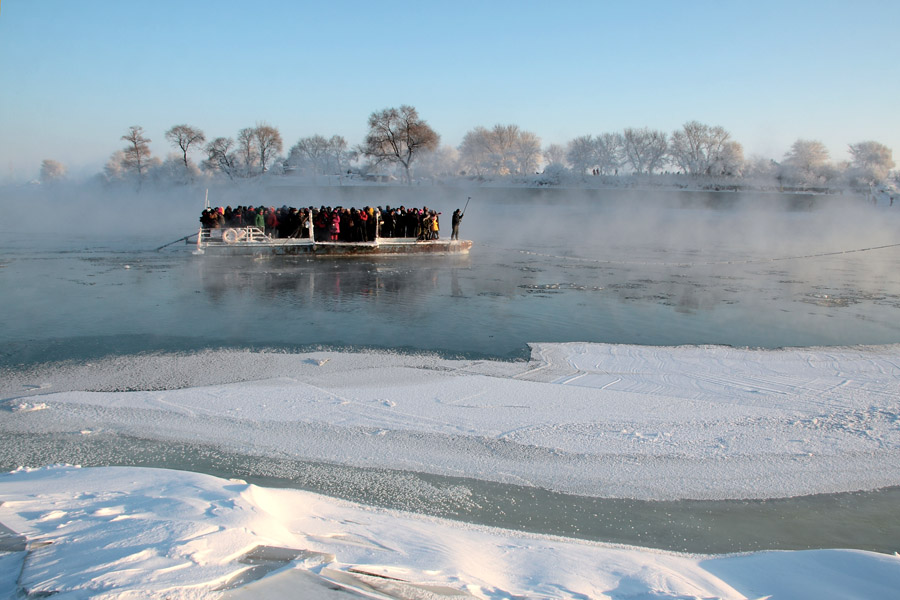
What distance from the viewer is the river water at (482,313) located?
203 inches

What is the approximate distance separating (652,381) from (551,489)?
3585 mm

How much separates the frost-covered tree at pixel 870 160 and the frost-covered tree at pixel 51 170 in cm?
10620

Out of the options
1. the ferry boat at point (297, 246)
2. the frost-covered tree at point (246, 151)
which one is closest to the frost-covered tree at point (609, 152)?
the frost-covered tree at point (246, 151)

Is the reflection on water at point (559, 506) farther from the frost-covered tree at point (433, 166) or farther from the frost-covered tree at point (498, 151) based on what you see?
the frost-covered tree at point (498, 151)

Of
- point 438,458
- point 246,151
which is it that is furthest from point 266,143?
point 438,458

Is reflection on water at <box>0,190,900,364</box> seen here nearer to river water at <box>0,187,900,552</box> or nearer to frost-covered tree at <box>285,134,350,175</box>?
river water at <box>0,187,900,552</box>

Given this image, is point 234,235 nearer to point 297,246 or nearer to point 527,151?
point 297,246

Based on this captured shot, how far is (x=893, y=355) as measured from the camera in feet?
33.8

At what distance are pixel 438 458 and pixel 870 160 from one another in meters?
74.7

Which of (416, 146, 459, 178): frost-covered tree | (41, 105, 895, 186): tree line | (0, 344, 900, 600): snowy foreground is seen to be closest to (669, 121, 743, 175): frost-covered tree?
(41, 105, 895, 186): tree line

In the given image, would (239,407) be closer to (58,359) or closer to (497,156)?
(58,359)

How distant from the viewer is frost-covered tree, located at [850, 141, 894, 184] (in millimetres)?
61438

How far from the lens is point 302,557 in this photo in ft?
11.2

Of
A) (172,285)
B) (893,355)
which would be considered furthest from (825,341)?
(172,285)
